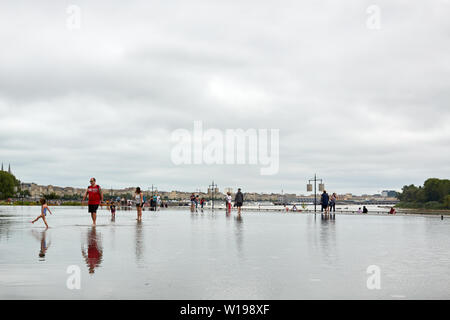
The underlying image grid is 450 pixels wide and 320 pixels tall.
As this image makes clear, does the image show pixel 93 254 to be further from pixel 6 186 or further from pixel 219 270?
pixel 6 186

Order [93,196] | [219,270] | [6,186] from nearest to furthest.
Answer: [219,270]
[93,196]
[6,186]

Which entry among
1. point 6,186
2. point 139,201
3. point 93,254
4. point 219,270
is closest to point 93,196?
point 139,201

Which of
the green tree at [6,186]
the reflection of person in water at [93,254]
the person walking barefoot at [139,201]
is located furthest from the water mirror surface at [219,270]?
the green tree at [6,186]

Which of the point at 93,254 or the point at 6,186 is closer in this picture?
the point at 93,254

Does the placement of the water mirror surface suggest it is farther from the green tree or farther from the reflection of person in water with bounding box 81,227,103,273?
the green tree

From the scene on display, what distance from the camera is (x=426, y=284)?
24.9 ft

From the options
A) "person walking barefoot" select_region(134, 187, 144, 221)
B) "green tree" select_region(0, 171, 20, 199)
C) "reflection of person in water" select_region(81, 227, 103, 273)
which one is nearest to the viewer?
"reflection of person in water" select_region(81, 227, 103, 273)

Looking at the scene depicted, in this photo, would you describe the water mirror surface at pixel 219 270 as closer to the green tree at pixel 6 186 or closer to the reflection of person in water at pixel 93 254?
the reflection of person in water at pixel 93 254

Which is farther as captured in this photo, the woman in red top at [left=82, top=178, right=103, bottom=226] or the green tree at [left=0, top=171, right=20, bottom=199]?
the green tree at [left=0, top=171, right=20, bottom=199]

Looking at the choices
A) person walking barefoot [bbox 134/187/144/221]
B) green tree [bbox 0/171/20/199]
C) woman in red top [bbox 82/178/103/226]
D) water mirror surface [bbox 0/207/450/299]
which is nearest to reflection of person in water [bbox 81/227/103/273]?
water mirror surface [bbox 0/207/450/299]

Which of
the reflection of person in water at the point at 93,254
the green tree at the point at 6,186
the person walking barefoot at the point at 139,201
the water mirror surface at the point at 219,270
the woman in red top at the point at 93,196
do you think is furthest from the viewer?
the green tree at the point at 6,186

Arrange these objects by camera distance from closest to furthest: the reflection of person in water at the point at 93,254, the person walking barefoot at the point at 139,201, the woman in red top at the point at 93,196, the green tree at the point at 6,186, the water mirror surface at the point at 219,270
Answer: the water mirror surface at the point at 219,270, the reflection of person in water at the point at 93,254, the woman in red top at the point at 93,196, the person walking barefoot at the point at 139,201, the green tree at the point at 6,186

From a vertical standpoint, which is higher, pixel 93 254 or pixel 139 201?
pixel 139 201
